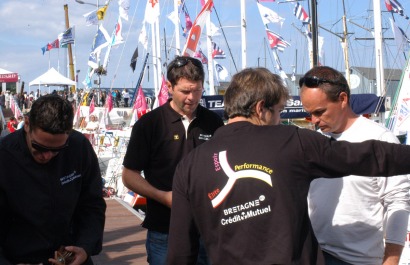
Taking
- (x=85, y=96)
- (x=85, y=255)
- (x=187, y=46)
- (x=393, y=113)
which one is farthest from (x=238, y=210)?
(x=85, y=96)

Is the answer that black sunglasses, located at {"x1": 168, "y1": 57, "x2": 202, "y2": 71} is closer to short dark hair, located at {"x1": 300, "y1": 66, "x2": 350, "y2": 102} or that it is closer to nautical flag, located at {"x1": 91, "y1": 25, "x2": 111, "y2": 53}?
short dark hair, located at {"x1": 300, "y1": 66, "x2": 350, "y2": 102}

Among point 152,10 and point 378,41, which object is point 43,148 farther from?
point 152,10

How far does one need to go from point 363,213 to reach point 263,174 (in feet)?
3.24

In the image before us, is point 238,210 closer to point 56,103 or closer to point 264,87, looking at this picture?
point 264,87

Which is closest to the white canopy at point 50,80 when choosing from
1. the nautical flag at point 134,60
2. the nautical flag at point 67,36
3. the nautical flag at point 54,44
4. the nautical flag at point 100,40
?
the nautical flag at point 67,36

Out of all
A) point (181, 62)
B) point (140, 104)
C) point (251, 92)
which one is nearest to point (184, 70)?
point (181, 62)

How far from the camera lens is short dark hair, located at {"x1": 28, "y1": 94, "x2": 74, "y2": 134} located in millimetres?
3045

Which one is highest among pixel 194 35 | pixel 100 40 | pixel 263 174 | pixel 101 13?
pixel 101 13

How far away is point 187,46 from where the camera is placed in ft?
54.2

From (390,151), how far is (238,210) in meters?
0.62

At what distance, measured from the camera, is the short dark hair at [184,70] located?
4.20 meters

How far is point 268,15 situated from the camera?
2445cm

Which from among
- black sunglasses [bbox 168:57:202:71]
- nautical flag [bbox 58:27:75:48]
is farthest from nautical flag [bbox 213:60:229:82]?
black sunglasses [bbox 168:57:202:71]

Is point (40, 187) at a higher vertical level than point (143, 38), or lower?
lower
